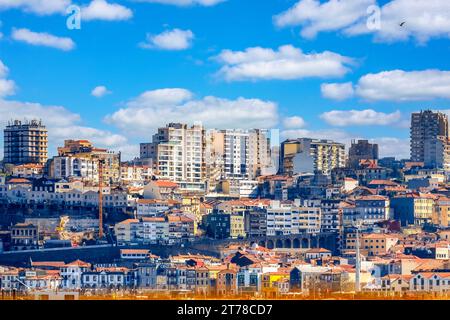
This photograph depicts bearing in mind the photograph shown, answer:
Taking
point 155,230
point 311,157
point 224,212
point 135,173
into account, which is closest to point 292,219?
point 224,212

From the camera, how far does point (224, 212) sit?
84.9 ft

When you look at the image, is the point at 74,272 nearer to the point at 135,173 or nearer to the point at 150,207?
the point at 150,207

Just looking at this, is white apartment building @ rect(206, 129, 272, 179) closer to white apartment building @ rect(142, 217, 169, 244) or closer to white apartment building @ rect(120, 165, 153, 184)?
white apartment building @ rect(120, 165, 153, 184)

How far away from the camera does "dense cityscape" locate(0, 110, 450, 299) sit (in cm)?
2092

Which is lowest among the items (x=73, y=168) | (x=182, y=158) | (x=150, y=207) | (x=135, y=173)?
(x=150, y=207)

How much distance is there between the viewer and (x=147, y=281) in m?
21.3

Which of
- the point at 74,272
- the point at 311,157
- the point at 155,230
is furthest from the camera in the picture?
the point at 311,157

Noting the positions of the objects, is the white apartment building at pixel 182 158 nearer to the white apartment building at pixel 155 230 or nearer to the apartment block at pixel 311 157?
the apartment block at pixel 311 157

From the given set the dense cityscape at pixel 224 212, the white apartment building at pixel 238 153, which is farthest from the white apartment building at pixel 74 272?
the white apartment building at pixel 238 153

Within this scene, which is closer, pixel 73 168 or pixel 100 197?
pixel 100 197

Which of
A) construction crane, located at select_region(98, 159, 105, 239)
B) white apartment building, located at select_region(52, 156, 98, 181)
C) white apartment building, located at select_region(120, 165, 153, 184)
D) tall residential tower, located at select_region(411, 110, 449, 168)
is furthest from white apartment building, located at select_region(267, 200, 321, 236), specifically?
white apartment building, located at select_region(52, 156, 98, 181)

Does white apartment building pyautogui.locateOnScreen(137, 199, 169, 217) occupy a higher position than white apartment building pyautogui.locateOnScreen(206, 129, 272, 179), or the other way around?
white apartment building pyautogui.locateOnScreen(206, 129, 272, 179)

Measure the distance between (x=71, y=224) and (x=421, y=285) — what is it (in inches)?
360

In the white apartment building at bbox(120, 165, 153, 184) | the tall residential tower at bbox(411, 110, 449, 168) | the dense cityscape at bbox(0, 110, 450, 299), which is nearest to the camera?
the dense cityscape at bbox(0, 110, 450, 299)
